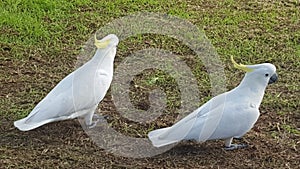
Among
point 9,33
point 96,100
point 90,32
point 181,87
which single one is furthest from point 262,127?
point 9,33

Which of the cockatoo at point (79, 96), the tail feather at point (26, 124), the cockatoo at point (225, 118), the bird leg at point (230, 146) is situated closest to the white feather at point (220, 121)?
the cockatoo at point (225, 118)

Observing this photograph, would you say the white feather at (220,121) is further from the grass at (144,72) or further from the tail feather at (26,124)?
the tail feather at (26,124)

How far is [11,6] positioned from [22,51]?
1.14m

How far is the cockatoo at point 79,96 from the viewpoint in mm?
3742

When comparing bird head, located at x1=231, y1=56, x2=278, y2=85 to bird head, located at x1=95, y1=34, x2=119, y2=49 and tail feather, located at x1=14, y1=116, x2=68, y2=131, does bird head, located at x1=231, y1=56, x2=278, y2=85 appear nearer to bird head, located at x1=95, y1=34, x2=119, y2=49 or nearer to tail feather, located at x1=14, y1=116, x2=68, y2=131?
bird head, located at x1=95, y1=34, x2=119, y2=49

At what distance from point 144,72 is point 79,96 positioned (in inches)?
44.0

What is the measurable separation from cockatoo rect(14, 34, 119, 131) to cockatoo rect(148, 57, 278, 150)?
1.52 feet

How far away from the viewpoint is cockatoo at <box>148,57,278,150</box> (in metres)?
3.54

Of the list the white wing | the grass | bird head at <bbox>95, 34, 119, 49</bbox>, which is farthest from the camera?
bird head at <bbox>95, 34, 119, 49</bbox>

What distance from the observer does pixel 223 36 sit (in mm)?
5570

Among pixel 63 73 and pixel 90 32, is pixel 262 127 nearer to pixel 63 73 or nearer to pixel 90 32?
pixel 63 73

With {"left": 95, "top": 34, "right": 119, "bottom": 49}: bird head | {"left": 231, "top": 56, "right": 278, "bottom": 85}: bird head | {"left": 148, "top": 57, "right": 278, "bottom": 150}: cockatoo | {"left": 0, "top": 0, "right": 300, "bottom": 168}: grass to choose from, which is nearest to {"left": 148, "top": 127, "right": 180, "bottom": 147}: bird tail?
{"left": 148, "top": 57, "right": 278, "bottom": 150}: cockatoo

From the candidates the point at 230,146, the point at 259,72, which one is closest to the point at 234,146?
the point at 230,146

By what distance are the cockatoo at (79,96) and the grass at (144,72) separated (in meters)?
0.14
